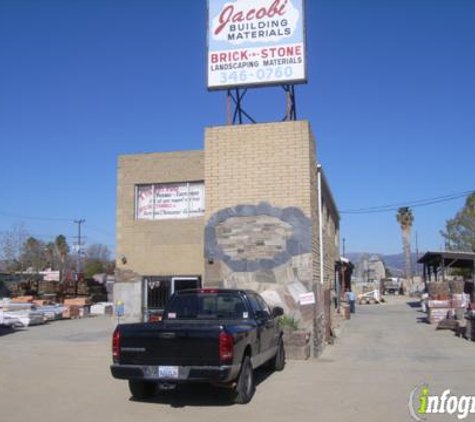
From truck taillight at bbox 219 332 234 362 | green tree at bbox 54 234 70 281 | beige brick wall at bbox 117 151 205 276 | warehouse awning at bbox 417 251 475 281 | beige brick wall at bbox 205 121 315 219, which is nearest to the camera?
truck taillight at bbox 219 332 234 362

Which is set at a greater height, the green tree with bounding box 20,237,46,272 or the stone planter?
the green tree with bounding box 20,237,46,272

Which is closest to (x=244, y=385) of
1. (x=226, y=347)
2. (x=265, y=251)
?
(x=226, y=347)

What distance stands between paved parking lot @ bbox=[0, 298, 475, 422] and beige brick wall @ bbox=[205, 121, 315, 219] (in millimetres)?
4434

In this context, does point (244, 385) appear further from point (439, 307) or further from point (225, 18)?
point (439, 307)

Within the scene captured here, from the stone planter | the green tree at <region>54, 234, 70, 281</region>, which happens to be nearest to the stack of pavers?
the stone planter

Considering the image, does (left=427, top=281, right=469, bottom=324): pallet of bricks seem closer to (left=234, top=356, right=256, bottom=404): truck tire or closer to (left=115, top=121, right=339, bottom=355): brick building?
(left=115, top=121, right=339, bottom=355): brick building

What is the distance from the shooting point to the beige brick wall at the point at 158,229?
19.7 meters

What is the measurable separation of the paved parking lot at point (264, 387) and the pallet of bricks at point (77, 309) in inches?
537

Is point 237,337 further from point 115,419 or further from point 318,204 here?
point 318,204

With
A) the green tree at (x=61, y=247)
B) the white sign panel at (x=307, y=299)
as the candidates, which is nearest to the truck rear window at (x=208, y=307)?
the white sign panel at (x=307, y=299)

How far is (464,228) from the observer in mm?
51469

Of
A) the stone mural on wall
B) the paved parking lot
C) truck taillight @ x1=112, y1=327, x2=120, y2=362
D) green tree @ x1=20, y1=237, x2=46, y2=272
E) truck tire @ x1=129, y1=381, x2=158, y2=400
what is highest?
green tree @ x1=20, y1=237, x2=46, y2=272

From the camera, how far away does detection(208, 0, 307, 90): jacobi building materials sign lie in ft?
54.1

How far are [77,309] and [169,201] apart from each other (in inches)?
573
